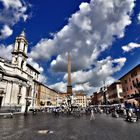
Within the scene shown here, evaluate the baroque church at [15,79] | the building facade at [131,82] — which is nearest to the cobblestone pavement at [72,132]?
the building facade at [131,82]

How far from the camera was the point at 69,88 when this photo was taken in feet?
183

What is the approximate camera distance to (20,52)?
50531mm

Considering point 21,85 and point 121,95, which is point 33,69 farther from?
point 121,95

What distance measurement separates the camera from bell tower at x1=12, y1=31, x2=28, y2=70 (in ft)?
165

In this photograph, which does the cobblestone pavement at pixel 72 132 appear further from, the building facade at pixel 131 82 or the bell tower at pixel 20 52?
the bell tower at pixel 20 52

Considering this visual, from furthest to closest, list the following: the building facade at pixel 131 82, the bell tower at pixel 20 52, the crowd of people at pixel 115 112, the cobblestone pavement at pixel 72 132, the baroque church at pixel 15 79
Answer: the bell tower at pixel 20 52 → the baroque church at pixel 15 79 → the building facade at pixel 131 82 → the crowd of people at pixel 115 112 → the cobblestone pavement at pixel 72 132

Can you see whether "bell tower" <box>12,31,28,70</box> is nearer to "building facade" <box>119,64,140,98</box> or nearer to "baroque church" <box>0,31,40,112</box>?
"baroque church" <box>0,31,40,112</box>

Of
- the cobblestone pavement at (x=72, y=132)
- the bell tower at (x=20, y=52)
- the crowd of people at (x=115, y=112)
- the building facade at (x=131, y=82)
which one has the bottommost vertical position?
the cobblestone pavement at (x=72, y=132)

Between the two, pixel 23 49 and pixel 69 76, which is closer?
pixel 23 49

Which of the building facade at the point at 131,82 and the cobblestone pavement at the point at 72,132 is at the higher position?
the building facade at the point at 131,82

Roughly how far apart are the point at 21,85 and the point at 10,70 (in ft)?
21.4

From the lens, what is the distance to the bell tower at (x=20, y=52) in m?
50.4

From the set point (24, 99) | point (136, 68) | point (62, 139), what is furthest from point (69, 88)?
point (62, 139)

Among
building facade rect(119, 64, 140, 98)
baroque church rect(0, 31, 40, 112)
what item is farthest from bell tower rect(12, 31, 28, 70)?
building facade rect(119, 64, 140, 98)
